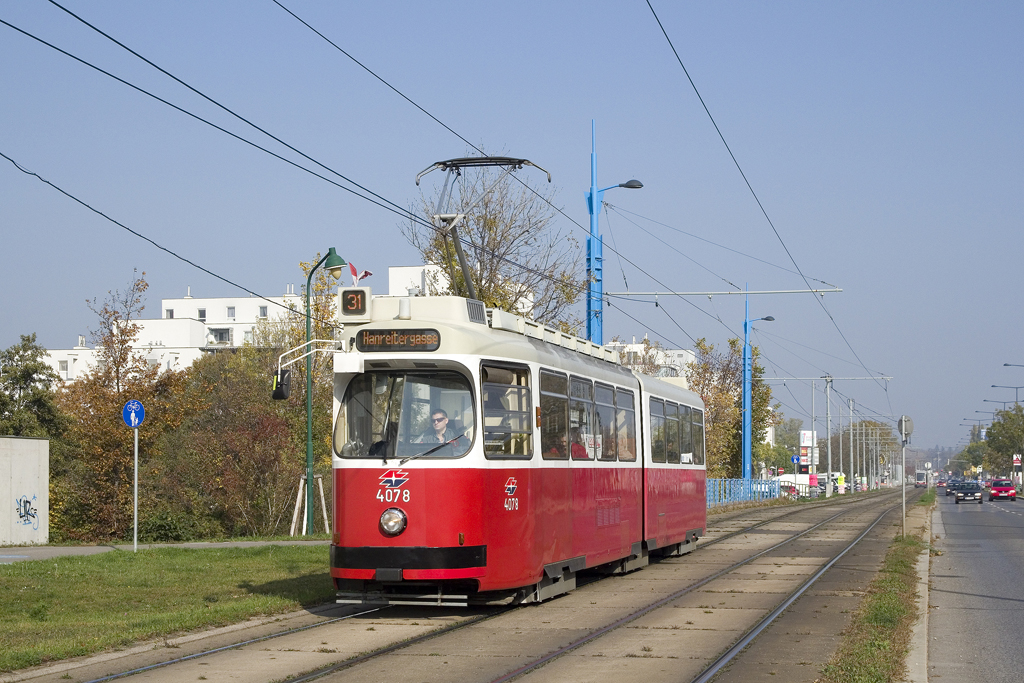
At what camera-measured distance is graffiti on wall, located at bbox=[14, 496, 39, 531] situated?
1005 inches

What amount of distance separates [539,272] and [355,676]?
21.7 m

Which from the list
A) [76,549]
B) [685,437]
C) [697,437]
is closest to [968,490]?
[697,437]

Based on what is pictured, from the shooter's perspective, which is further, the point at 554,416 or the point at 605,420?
the point at 605,420

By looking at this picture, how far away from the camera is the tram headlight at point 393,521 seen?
12203mm

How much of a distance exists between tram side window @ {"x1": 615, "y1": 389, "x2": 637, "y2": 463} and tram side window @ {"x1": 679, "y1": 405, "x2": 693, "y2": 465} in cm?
338

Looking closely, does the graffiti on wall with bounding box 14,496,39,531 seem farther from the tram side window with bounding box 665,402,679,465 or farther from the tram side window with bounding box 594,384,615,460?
the tram side window with bounding box 594,384,615,460

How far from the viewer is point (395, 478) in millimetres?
12289

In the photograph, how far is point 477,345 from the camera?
494 inches

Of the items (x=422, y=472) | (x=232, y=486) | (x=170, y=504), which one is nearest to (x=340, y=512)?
(x=422, y=472)

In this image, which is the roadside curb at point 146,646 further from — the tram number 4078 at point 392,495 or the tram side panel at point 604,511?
the tram side panel at point 604,511

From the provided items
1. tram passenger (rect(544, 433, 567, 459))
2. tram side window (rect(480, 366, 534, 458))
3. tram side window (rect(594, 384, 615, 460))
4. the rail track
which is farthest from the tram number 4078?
tram side window (rect(594, 384, 615, 460))

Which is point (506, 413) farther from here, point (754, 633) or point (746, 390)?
point (746, 390)

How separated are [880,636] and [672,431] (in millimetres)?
9498

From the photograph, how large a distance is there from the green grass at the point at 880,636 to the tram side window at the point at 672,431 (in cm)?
409
